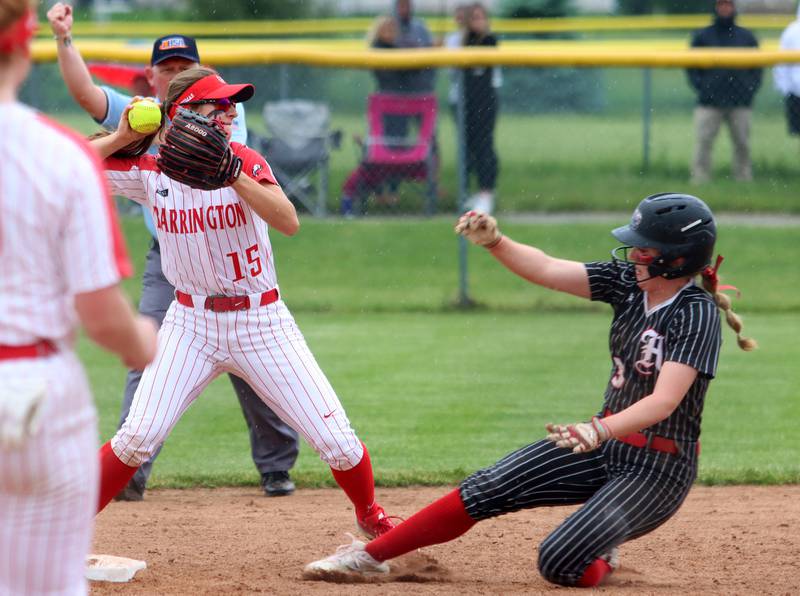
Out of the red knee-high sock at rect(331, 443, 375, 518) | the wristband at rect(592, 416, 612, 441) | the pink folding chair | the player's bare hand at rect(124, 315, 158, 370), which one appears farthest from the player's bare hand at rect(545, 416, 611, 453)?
the pink folding chair

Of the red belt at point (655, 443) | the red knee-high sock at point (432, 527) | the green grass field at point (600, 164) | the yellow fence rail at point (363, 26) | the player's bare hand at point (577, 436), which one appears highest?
the yellow fence rail at point (363, 26)

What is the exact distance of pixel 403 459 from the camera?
6363 mm

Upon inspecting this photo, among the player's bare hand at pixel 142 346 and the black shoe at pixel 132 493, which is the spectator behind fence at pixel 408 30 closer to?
the black shoe at pixel 132 493

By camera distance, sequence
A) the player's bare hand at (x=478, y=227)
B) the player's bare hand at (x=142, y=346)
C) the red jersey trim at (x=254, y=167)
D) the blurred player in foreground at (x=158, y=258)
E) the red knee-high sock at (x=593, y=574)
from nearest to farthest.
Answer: the player's bare hand at (x=142, y=346) → the player's bare hand at (x=478, y=227) → the red knee-high sock at (x=593, y=574) → the red jersey trim at (x=254, y=167) → the blurred player in foreground at (x=158, y=258)

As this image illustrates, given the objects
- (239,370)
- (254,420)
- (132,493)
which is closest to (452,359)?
(254,420)

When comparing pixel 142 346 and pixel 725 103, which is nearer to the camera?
pixel 142 346

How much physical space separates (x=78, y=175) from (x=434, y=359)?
6328 mm

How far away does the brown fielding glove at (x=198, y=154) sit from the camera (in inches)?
153

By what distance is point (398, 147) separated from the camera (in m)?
11.9

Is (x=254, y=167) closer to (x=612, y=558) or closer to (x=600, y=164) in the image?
(x=612, y=558)

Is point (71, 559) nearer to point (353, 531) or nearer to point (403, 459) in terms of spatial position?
point (353, 531)

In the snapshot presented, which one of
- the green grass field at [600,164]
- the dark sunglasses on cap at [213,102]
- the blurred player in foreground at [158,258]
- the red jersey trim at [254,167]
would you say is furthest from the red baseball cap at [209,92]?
the green grass field at [600,164]

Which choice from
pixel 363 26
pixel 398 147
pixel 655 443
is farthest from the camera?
pixel 363 26

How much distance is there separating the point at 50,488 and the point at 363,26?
20.5 meters
